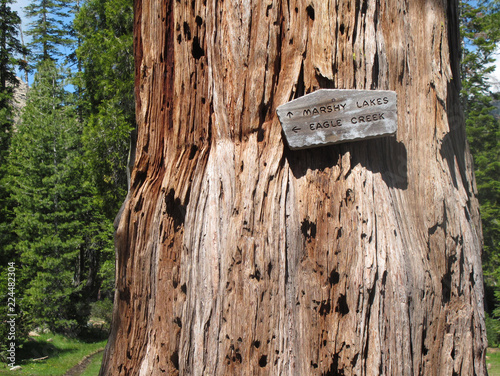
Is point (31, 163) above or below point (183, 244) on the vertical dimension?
above

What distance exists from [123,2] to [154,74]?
41.9 ft

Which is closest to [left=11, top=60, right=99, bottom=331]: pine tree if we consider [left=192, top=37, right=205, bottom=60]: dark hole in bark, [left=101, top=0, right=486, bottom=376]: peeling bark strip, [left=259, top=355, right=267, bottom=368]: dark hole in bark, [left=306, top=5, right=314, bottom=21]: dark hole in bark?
[left=101, top=0, right=486, bottom=376]: peeling bark strip

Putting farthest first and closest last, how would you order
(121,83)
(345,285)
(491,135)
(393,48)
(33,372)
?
(491,135)
(121,83)
(33,372)
(393,48)
(345,285)

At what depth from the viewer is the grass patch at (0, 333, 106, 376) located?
11305 mm

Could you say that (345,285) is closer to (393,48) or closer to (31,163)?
(393,48)

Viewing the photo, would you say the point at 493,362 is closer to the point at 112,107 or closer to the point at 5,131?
the point at 112,107

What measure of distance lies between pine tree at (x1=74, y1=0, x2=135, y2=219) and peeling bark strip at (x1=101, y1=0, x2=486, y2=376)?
11839 mm

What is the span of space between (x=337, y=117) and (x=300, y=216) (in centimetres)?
76

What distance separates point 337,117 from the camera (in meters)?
3.34

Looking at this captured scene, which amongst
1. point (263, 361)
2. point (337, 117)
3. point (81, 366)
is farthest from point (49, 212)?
point (337, 117)

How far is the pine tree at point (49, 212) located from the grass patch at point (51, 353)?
22.7 inches

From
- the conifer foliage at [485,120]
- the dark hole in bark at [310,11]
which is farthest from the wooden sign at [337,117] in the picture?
the conifer foliage at [485,120]

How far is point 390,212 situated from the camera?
10.9ft

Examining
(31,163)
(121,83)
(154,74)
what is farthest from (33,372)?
(154,74)
